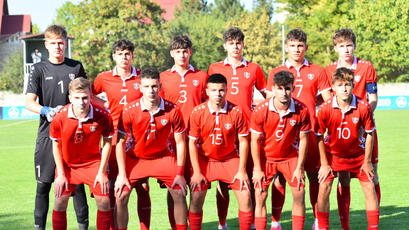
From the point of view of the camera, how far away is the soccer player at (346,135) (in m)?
5.78

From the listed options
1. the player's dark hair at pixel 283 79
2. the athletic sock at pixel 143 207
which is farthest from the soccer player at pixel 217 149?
the athletic sock at pixel 143 207

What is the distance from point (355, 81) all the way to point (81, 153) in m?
3.08

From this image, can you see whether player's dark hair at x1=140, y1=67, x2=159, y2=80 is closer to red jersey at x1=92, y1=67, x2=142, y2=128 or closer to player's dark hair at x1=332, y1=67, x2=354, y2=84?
red jersey at x1=92, y1=67, x2=142, y2=128

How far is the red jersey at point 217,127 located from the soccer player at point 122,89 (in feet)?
2.87

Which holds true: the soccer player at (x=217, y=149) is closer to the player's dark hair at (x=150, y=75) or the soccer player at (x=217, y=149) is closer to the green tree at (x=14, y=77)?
the player's dark hair at (x=150, y=75)

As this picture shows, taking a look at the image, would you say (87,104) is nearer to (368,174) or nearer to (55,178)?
(55,178)

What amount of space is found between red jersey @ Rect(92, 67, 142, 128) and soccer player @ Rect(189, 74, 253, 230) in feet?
2.84

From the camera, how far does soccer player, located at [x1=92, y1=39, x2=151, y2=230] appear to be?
20.5ft

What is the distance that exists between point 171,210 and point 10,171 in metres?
6.70

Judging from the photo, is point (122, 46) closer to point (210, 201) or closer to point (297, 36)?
point (297, 36)

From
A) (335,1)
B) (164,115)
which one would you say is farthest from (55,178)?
(335,1)

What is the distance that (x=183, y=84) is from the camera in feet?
21.2

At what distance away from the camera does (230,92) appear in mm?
6531

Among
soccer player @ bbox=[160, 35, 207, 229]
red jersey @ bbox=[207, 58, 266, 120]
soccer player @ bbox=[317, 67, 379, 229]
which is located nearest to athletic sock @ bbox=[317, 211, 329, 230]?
soccer player @ bbox=[317, 67, 379, 229]
